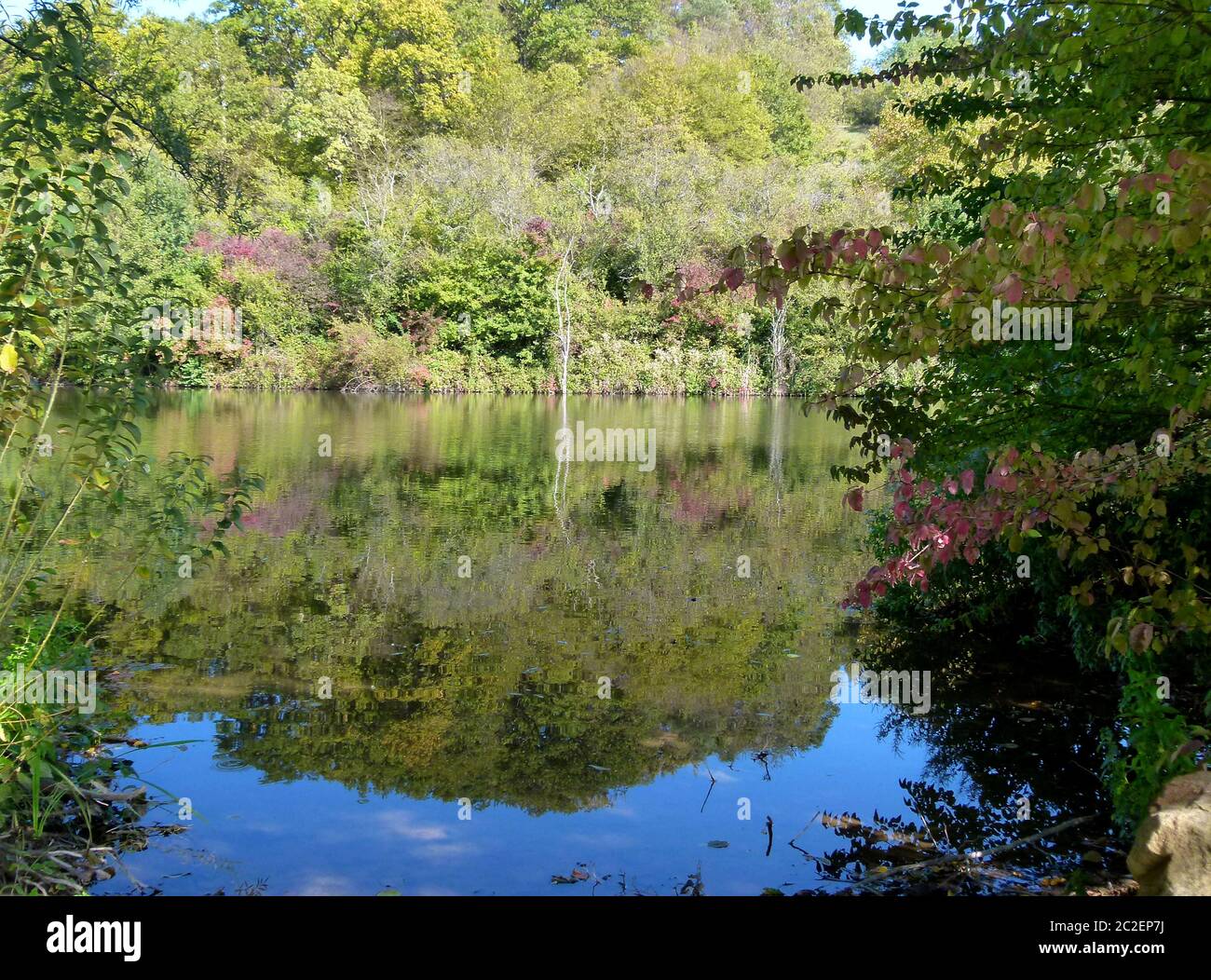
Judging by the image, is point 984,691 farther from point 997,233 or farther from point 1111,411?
point 997,233

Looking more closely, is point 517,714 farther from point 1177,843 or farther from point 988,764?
point 1177,843

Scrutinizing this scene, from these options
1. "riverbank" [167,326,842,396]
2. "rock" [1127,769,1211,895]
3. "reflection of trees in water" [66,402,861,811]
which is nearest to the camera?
"rock" [1127,769,1211,895]

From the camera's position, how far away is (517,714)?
6898mm

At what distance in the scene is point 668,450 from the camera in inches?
910

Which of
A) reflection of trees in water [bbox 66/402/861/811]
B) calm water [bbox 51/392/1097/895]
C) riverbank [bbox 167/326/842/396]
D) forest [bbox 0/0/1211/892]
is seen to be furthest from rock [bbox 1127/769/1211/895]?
riverbank [bbox 167/326/842/396]

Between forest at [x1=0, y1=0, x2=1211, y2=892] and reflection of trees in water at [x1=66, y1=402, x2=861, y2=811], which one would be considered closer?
forest at [x1=0, y1=0, x2=1211, y2=892]

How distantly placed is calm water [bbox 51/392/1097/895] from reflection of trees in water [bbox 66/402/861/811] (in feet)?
0.10

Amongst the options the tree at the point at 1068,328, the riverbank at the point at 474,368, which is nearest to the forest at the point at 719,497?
the tree at the point at 1068,328

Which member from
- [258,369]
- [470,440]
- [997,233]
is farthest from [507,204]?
[997,233]

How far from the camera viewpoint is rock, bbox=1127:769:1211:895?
3.62 m

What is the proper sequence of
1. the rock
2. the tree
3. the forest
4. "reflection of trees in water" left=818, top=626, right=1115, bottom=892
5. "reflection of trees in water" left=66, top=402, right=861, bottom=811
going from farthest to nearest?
"reflection of trees in water" left=66, top=402, right=861, bottom=811, "reflection of trees in water" left=818, top=626, right=1115, bottom=892, the forest, the rock, the tree

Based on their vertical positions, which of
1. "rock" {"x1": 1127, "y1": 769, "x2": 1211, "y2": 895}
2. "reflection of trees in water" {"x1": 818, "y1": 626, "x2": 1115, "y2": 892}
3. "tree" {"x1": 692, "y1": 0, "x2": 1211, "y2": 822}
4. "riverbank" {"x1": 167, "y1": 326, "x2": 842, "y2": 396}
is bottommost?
"reflection of trees in water" {"x1": 818, "y1": 626, "x2": 1115, "y2": 892}

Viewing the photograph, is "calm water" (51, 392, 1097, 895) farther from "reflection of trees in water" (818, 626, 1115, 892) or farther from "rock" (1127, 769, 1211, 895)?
"rock" (1127, 769, 1211, 895)

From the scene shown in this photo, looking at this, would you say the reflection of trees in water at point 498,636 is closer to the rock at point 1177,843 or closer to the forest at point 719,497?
the forest at point 719,497
